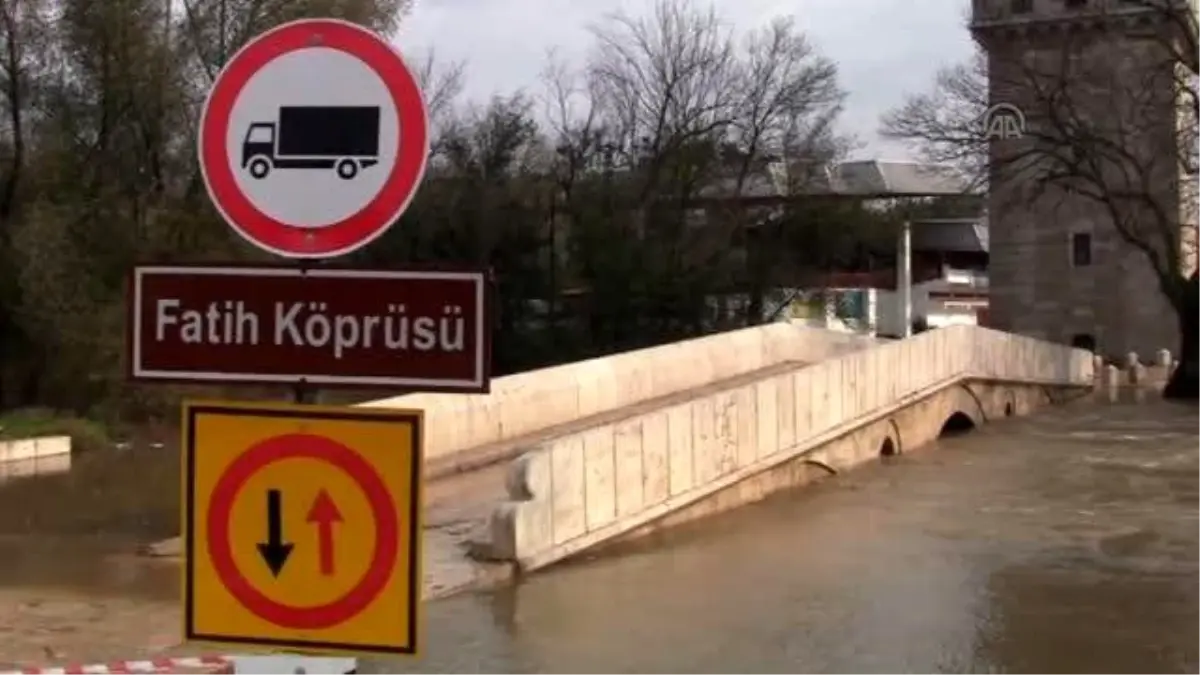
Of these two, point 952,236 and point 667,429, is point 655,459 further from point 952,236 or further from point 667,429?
point 952,236

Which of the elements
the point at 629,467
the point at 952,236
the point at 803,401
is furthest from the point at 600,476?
the point at 952,236

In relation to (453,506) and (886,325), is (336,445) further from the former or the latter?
(886,325)

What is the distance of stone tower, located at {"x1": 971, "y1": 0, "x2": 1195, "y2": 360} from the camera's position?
174 feet

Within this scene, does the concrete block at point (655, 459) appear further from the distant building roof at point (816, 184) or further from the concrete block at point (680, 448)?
the distant building roof at point (816, 184)

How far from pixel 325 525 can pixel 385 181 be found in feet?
2.76

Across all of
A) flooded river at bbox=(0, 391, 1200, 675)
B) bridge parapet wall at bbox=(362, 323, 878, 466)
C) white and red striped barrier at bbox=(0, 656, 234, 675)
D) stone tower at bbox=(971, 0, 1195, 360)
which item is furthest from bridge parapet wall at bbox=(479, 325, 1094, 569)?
stone tower at bbox=(971, 0, 1195, 360)

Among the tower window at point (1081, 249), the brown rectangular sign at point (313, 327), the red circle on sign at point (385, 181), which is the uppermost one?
the tower window at point (1081, 249)

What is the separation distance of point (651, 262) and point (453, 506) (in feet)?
107

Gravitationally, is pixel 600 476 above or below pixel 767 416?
below

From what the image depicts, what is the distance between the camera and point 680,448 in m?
19.1

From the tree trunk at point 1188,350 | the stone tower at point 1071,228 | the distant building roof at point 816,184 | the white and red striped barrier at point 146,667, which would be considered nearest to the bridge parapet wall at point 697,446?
the white and red striped barrier at point 146,667

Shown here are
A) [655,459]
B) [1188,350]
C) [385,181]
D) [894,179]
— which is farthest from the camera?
[894,179]

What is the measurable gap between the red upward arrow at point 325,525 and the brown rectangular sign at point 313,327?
11.7 inches

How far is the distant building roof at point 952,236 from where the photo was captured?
79438 mm
